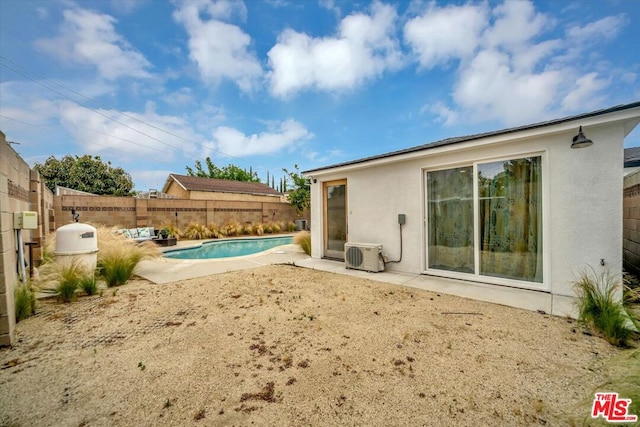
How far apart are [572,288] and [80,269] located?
28.1ft

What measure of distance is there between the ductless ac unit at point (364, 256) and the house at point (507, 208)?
124mm

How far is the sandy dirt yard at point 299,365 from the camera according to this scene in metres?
1.87

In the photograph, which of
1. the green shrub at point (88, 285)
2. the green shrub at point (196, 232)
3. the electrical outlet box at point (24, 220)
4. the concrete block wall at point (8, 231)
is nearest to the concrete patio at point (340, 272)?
the green shrub at point (88, 285)

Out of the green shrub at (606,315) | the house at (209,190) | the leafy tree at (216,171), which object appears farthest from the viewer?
the leafy tree at (216,171)

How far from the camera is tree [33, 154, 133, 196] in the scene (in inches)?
928

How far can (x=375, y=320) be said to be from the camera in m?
3.47

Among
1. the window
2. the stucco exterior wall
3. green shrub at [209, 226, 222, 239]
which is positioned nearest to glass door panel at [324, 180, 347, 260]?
the stucco exterior wall

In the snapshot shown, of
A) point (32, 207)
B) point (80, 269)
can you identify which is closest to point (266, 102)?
point (32, 207)

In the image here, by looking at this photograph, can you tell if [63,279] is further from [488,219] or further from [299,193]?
[299,193]

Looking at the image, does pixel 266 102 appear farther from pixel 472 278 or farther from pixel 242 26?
pixel 472 278

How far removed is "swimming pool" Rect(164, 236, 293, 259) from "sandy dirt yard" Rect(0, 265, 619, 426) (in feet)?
21.0

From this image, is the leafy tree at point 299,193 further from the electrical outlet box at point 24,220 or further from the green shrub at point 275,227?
the electrical outlet box at point 24,220

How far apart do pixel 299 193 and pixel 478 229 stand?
14646 millimetres

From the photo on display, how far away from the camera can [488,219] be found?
194 inches
